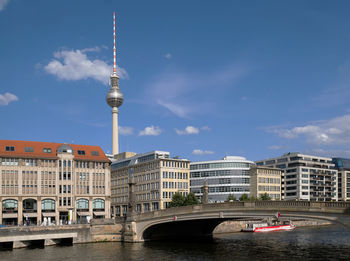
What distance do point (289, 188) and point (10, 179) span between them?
10884 cm

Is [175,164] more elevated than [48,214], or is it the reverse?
[175,164]

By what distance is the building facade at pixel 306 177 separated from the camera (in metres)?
167

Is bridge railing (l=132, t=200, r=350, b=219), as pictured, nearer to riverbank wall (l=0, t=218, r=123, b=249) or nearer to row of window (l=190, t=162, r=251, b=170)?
riverbank wall (l=0, t=218, r=123, b=249)

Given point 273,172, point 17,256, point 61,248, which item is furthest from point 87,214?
point 273,172

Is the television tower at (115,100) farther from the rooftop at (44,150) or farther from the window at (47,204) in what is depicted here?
the window at (47,204)

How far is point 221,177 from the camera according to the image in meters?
140

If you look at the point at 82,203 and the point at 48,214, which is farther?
the point at 82,203

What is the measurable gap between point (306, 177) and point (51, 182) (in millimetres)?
106772

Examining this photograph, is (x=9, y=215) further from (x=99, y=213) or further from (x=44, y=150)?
(x=99, y=213)

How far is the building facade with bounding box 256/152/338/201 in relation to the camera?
167 metres

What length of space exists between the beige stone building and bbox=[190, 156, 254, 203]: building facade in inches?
127

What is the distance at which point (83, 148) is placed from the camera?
101688 mm

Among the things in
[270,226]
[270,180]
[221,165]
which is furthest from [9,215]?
[270,180]

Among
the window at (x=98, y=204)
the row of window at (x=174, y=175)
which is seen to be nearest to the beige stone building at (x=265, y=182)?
the row of window at (x=174, y=175)
